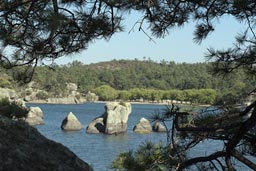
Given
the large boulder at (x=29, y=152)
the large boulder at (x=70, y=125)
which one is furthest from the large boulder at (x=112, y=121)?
the large boulder at (x=29, y=152)

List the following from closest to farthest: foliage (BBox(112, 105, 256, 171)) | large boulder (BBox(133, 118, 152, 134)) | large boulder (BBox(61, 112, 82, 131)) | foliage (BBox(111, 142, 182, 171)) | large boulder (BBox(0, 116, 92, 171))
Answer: foliage (BBox(112, 105, 256, 171)) → foliage (BBox(111, 142, 182, 171)) → large boulder (BBox(0, 116, 92, 171)) → large boulder (BBox(133, 118, 152, 134)) → large boulder (BBox(61, 112, 82, 131))

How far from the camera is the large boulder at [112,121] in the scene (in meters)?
34.2

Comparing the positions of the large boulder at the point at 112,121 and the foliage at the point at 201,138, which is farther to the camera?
the large boulder at the point at 112,121

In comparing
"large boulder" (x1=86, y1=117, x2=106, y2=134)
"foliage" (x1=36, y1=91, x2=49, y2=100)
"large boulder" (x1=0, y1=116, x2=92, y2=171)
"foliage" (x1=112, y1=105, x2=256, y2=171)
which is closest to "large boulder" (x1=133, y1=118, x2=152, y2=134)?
"large boulder" (x1=86, y1=117, x2=106, y2=134)

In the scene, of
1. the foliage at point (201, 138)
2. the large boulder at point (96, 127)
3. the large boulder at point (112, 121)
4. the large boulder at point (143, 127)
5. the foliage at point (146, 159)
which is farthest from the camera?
the large boulder at point (112, 121)

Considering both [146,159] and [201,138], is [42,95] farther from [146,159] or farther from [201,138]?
[201,138]

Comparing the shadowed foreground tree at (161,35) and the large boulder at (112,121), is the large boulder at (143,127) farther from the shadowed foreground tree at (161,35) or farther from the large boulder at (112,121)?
the shadowed foreground tree at (161,35)

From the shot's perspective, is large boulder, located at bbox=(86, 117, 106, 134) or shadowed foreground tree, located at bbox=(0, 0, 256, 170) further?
large boulder, located at bbox=(86, 117, 106, 134)

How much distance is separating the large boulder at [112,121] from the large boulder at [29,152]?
98.1ft

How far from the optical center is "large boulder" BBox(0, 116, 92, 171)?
331 centimetres

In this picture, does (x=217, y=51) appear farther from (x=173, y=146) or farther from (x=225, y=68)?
(x=173, y=146)

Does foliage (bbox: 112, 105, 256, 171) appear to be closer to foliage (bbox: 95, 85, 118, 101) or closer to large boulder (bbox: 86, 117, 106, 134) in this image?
large boulder (bbox: 86, 117, 106, 134)

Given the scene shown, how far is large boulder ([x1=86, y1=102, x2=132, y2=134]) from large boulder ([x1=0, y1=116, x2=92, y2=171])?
29.9 metres

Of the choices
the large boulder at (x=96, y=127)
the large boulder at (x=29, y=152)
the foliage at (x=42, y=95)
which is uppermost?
the foliage at (x=42, y=95)
